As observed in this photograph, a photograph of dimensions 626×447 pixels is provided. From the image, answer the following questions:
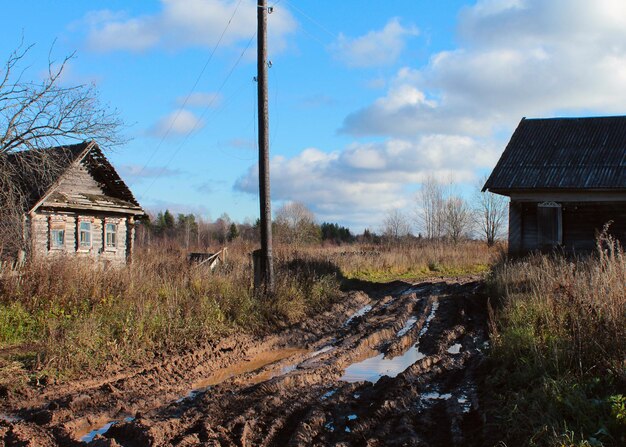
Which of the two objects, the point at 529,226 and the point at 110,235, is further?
the point at 110,235

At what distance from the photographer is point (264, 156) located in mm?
13844

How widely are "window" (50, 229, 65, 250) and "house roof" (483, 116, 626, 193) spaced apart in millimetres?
16185

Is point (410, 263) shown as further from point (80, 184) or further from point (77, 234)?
point (80, 184)

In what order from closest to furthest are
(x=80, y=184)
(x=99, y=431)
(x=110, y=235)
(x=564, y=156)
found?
(x=99, y=431) < (x=564, y=156) < (x=80, y=184) < (x=110, y=235)

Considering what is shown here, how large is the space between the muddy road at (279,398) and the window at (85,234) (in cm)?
1590

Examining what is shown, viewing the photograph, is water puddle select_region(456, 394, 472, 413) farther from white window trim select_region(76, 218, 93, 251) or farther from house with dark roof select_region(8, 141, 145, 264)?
white window trim select_region(76, 218, 93, 251)

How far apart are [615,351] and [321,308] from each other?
950cm

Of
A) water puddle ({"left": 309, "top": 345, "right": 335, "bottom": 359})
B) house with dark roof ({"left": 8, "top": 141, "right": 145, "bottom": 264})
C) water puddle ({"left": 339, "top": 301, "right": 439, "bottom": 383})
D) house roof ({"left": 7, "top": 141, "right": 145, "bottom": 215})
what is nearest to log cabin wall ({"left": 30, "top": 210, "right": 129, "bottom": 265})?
house with dark roof ({"left": 8, "top": 141, "right": 145, "bottom": 264})

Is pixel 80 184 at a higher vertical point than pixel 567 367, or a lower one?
higher

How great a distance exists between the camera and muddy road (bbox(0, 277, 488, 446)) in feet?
18.3

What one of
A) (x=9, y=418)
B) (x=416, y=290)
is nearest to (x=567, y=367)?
(x=9, y=418)

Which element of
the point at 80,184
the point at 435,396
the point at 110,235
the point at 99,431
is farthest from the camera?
the point at 110,235

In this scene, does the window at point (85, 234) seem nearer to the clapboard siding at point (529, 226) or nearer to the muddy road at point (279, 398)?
the muddy road at point (279, 398)

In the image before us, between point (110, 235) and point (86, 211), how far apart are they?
204 centimetres
